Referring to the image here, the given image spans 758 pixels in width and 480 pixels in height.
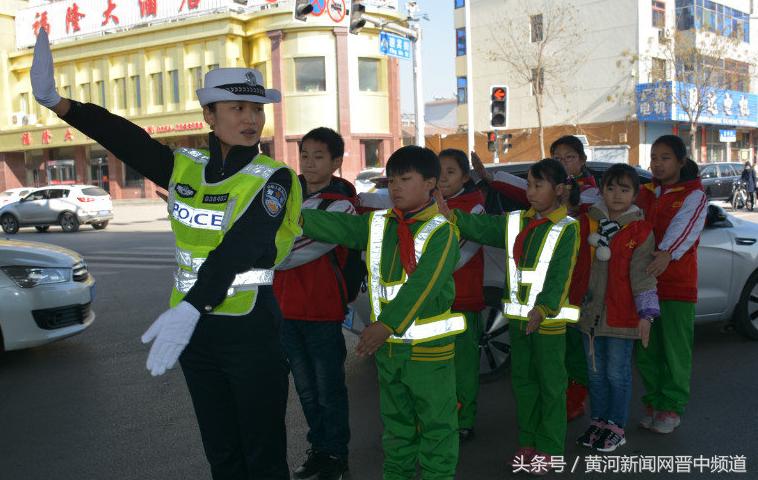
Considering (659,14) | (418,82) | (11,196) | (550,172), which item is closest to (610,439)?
(550,172)

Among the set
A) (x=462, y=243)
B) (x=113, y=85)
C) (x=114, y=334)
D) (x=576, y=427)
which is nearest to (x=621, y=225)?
(x=462, y=243)

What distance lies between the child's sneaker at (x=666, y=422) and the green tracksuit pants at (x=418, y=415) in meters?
1.90

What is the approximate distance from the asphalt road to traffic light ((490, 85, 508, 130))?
30.1 ft

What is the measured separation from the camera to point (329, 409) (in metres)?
3.72

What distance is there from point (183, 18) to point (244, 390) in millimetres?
40300

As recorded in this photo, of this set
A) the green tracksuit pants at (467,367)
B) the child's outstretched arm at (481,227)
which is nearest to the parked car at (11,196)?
the green tracksuit pants at (467,367)

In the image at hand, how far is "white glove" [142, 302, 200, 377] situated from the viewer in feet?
7.37

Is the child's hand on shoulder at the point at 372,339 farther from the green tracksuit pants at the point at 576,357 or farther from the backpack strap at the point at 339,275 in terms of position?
the green tracksuit pants at the point at 576,357

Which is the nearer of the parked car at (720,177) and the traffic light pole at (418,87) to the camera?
the traffic light pole at (418,87)

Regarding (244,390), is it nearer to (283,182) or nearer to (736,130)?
(283,182)

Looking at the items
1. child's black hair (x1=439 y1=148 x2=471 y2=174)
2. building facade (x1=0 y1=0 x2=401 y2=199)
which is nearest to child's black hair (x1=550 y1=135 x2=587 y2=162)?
child's black hair (x1=439 y1=148 x2=471 y2=174)

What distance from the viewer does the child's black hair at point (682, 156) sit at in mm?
4410

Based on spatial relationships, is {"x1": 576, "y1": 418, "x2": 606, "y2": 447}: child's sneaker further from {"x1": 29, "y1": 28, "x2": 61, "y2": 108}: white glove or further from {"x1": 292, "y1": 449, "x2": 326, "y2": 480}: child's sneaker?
{"x1": 29, "y1": 28, "x2": 61, "y2": 108}: white glove

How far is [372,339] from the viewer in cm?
285
